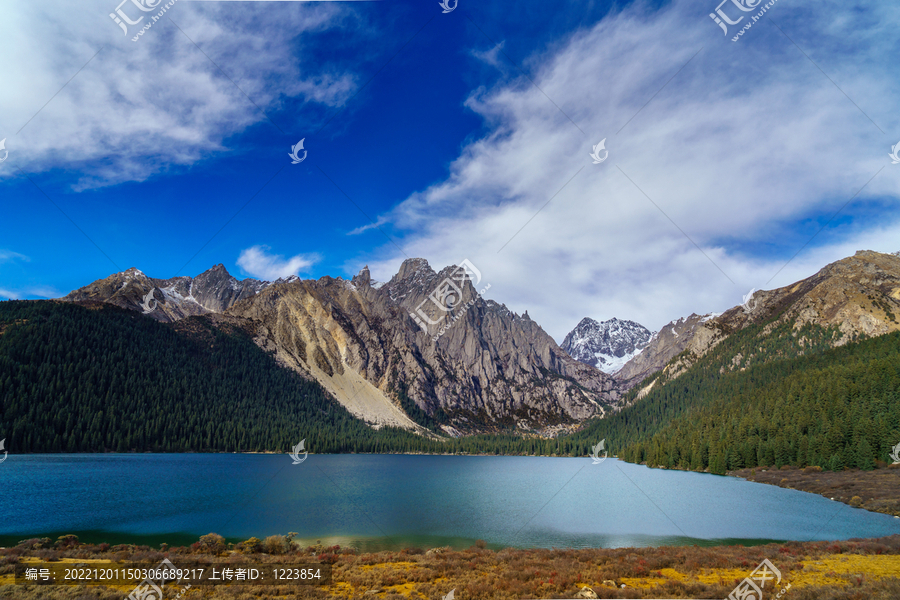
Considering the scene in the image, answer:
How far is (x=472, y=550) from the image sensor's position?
108ft

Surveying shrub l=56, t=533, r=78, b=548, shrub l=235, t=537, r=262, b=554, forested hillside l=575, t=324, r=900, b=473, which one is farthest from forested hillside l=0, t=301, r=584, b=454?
forested hillside l=575, t=324, r=900, b=473

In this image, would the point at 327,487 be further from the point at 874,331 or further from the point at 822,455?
the point at 874,331

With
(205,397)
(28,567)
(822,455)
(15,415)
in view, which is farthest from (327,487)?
(205,397)

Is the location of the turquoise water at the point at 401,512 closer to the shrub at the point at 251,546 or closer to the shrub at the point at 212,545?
the shrub at the point at 212,545

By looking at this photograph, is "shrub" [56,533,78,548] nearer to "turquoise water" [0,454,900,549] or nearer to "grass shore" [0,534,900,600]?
"grass shore" [0,534,900,600]

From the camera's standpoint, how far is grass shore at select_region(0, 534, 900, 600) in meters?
19.7

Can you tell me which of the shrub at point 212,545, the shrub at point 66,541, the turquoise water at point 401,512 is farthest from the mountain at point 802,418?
the shrub at point 66,541

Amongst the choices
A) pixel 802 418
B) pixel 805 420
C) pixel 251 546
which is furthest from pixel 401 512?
pixel 802 418

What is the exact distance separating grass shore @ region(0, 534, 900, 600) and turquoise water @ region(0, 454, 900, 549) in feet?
21.4

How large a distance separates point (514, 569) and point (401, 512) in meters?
30.3

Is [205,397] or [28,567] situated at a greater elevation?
[205,397]

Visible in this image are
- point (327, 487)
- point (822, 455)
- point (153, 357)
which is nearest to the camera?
point (327, 487)

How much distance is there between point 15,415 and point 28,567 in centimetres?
13705

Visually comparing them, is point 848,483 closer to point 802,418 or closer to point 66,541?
point 802,418
